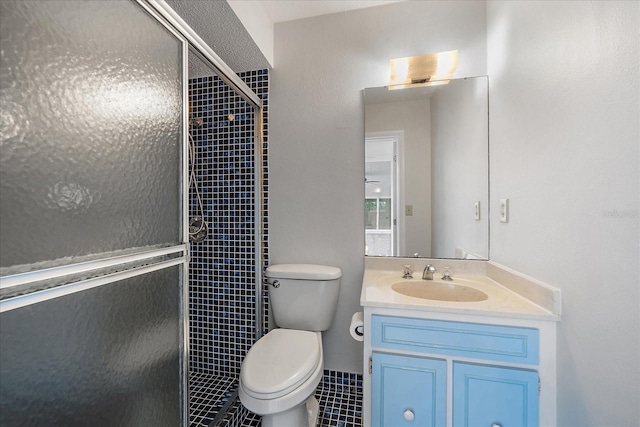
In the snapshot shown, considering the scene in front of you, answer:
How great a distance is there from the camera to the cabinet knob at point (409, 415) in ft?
3.56

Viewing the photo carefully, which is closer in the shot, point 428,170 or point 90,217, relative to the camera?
point 90,217

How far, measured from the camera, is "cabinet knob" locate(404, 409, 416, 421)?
1.08 meters

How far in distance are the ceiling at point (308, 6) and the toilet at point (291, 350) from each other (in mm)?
1623

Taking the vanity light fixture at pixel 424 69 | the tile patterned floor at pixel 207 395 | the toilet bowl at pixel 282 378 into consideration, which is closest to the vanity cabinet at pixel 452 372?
the toilet bowl at pixel 282 378

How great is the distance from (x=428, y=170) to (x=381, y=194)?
323mm

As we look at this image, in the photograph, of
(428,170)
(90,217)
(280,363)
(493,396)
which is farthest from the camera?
(428,170)

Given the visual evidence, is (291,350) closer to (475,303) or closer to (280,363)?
(280,363)

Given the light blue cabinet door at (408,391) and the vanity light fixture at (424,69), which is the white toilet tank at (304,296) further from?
the vanity light fixture at (424,69)

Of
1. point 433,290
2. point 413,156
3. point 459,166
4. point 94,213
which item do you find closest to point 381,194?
point 413,156

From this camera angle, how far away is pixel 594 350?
80 centimetres

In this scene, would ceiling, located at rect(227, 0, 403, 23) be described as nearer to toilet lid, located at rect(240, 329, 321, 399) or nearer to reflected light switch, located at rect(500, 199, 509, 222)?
reflected light switch, located at rect(500, 199, 509, 222)

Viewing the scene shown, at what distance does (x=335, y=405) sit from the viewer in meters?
1.58

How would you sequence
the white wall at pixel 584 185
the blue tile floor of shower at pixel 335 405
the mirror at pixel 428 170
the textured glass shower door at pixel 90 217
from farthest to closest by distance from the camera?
the mirror at pixel 428 170 < the blue tile floor of shower at pixel 335 405 < the white wall at pixel 584 185 < the textured glass shower door at pixel 90 217

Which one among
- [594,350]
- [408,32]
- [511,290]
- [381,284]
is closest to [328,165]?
[381,284]
